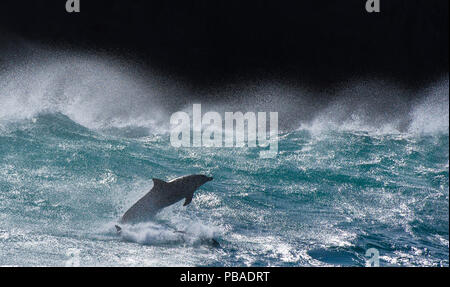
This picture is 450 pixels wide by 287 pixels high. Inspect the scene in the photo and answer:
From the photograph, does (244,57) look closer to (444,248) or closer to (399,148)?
(399,148)

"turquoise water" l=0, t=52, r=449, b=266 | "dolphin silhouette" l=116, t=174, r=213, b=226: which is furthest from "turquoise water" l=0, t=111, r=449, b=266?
"dolphin silhouette" l=116, t=174, r=213, b=226

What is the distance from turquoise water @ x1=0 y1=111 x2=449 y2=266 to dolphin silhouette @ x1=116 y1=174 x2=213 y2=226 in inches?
12.1

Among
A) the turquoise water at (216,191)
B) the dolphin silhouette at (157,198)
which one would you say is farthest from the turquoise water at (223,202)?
the dolphin silhouette at (157,198)

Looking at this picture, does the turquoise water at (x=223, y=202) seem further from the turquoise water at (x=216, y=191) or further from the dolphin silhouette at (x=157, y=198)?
the dolphin silhouette at (x=157, y=198)

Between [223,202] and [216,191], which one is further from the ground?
[216,191]

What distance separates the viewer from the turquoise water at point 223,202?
832 cm

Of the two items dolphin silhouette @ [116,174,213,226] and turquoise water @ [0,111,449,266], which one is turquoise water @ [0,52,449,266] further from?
dolphin silhouette @ [116,174,213,226]

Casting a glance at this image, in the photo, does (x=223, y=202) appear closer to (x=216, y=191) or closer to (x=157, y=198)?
(x=216, y=191)

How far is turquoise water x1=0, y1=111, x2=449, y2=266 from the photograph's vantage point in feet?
27.3

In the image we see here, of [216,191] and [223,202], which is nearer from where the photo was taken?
[223,202]

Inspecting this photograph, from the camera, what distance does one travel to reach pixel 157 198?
31.2 ft

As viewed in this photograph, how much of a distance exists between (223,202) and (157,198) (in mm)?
2568

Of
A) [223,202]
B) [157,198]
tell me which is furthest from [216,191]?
[157,198]
